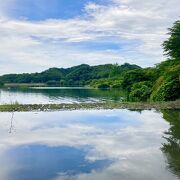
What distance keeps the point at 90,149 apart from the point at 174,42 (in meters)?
36.2

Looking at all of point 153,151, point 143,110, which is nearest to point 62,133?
point 153,151

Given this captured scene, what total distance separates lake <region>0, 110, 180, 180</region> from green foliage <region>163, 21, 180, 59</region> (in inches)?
976

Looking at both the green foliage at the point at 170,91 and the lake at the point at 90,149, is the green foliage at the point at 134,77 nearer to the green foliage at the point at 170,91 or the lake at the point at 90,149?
the green foliage at the point at 170,91

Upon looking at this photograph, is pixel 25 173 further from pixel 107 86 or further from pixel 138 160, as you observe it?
pixel 107 86

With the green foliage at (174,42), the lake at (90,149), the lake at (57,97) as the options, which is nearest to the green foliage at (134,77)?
the lake at (57,97)

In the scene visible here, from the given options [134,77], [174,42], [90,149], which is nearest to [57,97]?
[134,77]

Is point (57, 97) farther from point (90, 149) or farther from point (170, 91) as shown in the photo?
point (90, 149)

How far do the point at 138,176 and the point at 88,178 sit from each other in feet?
5.73

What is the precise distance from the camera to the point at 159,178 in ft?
40.0

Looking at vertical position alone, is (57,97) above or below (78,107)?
above

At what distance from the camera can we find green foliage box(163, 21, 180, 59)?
49.6 meters

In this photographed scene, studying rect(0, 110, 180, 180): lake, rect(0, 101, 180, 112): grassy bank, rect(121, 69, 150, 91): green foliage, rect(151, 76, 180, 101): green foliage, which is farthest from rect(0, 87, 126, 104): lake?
rect(0, 110, 180, 180): lake

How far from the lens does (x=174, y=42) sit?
163ft

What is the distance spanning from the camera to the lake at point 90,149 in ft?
42.5
